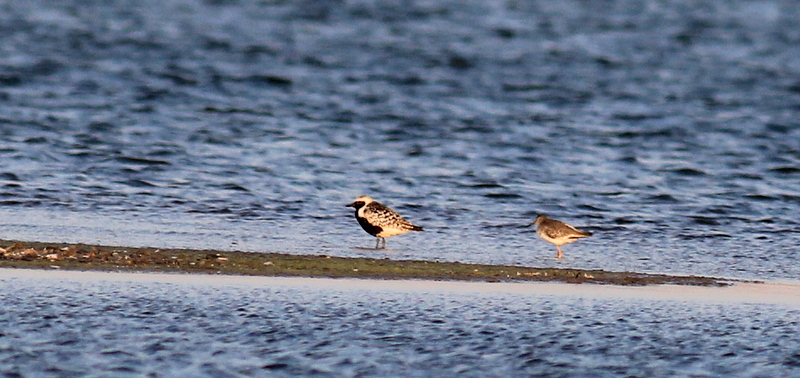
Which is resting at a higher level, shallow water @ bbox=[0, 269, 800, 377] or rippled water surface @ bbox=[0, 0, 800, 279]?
rippled water surface @ bbox=[0, 0, 800, 279]

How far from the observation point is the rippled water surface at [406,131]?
14.0 metres

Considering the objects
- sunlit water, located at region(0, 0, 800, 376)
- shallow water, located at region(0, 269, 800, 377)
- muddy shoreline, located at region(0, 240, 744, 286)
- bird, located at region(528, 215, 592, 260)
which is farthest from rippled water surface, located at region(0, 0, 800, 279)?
shallow water, located at region(0, 269, 800, 377)

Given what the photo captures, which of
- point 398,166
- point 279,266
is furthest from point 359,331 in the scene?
point 398,166

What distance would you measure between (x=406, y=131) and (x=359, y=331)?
15.7 m

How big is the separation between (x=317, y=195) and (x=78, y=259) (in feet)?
20.5

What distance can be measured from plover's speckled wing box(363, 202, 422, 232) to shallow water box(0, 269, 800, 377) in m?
2.99

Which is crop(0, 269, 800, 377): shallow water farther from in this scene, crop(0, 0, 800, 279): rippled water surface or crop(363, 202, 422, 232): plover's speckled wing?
crop(363, 202, 422, 232): plover's speckled wing

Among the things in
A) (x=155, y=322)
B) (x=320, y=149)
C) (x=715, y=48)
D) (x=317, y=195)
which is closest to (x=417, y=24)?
(x=715, y=48)

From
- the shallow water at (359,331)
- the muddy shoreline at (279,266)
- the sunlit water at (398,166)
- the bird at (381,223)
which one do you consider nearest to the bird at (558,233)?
the sunlit water at (398,166)

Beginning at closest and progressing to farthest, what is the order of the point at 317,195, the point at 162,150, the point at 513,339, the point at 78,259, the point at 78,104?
the point at 513,339
the point at 78,259
the point at 317,195
the point at 162,150
the point at 78,104

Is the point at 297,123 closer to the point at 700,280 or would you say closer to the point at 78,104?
the point at 78,104

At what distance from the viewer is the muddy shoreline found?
10.3 m

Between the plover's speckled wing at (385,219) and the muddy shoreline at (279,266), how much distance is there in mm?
1616

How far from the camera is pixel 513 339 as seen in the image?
26.6ft
